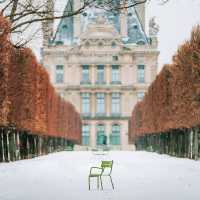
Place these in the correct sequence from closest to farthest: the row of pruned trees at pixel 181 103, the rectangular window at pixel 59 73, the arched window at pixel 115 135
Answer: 1. the row of pruned trees at pixel 181 103
2. the arched window at pixel 115 135
3. the rectangular window at pixel 59 73

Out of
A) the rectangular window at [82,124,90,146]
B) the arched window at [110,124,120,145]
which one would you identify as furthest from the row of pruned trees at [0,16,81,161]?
the arched window at [110,124,120,145]

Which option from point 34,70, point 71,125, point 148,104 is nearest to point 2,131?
point 34,70

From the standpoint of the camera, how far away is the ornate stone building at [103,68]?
102938mm

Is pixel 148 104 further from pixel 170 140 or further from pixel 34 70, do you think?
pixel 34 70

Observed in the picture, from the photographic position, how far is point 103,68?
4188 inches

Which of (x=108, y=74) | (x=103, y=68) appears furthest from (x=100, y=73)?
(x=108, y=74)

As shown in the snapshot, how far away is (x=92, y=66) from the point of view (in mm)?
106250

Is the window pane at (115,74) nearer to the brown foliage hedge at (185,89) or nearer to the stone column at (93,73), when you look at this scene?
the stone column at (93,73)

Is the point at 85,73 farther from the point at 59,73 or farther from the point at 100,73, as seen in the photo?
the point at 59,73

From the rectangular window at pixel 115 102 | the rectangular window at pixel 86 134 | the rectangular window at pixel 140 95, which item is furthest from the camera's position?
the rectangular window at pixel 115 102

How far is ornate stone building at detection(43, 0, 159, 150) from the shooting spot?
103 metres

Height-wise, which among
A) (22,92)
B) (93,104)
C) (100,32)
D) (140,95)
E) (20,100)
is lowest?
(20,100)

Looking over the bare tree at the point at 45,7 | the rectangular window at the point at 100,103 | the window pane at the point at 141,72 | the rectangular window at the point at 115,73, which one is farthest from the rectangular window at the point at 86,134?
the bare tree at the point at 45,7

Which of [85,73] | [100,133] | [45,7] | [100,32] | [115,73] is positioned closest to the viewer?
[45,7]
